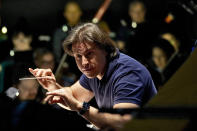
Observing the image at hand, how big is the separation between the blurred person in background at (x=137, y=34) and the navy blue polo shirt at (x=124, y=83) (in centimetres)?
233

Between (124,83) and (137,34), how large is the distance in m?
2.86

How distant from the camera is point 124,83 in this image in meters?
2.80

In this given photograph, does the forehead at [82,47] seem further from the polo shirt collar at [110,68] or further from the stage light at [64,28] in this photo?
the stage light at [64,28]

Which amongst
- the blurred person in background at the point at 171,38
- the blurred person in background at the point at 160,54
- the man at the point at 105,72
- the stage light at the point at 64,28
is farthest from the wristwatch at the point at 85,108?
the stage light at the point at 64,28

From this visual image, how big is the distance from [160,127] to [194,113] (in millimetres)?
167

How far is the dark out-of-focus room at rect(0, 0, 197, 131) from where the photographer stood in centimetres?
203

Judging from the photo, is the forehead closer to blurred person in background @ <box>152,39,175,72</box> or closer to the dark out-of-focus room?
the dark out-of-focus room

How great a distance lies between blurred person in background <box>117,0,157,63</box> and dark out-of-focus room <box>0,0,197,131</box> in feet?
0.04

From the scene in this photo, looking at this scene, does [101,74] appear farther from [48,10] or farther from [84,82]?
[48,10]

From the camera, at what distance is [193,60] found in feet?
7.07

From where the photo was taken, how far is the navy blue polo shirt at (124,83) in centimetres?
277

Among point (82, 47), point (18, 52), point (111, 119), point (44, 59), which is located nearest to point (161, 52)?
point (44, 59)

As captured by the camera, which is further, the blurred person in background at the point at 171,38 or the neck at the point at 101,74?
the blurred person in background at the point at 171,38

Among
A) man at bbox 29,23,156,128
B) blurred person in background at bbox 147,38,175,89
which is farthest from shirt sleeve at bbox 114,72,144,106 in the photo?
blurred person in background at bbox 147,38,175,89
